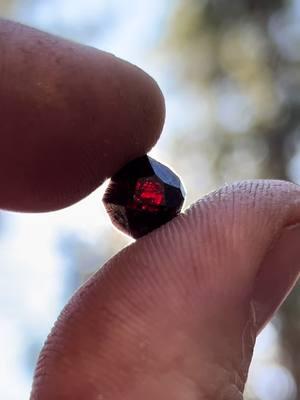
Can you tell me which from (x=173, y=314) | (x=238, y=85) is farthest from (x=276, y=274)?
(x=238, y=85)

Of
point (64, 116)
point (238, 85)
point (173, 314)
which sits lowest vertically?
point (173, 314)

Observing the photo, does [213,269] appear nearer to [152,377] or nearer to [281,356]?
[152,377]

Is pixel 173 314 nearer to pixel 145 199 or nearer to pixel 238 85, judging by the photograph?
pixel 145 199

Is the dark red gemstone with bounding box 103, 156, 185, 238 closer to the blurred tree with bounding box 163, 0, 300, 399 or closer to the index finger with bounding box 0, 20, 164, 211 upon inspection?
the index finger with bounding box 0, 20, 164, 211

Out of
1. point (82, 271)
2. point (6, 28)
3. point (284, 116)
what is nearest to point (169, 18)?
point (284, 116)

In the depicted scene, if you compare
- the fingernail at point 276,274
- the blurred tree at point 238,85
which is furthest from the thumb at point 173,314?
the blurred tree at point 238,85

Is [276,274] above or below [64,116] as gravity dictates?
below

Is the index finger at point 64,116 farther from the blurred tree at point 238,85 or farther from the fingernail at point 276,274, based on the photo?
the blurred tree at point 238,85
